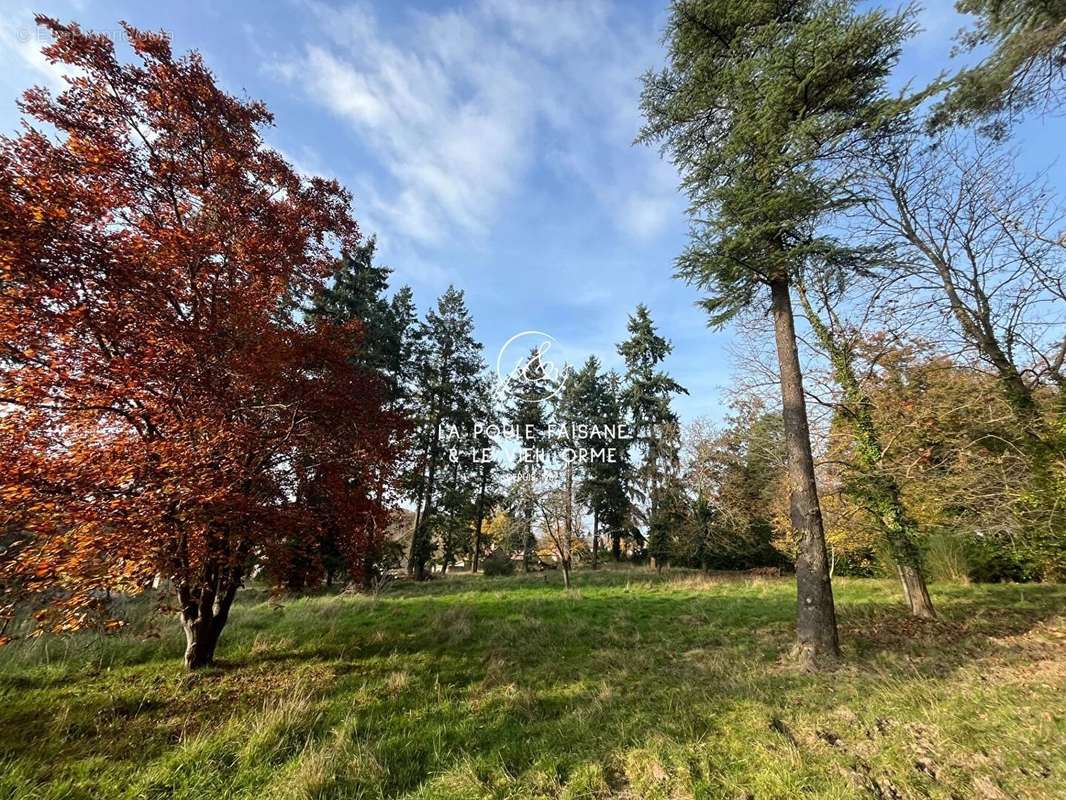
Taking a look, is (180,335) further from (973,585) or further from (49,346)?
(973,585)

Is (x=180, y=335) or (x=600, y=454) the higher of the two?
(x=600, y=454)

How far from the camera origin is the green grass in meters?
3.67

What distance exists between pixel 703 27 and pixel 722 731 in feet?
42.1

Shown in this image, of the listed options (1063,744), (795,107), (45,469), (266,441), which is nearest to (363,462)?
(266,441)

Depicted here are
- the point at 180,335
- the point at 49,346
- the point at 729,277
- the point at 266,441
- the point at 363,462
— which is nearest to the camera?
the point at 49,346

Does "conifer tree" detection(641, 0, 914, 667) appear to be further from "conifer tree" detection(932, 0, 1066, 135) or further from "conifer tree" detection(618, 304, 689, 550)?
"conifer tree" detection(618, 304, 689, 550)

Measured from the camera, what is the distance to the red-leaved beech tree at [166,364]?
454cm

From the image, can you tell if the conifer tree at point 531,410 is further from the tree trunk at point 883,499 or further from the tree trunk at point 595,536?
the tree trunk at point 883,499

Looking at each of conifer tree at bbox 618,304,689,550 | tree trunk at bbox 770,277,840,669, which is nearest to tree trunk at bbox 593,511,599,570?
conifer tree at bbox 618,304,689,550

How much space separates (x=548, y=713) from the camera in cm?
521

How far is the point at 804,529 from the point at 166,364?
34.9 ft

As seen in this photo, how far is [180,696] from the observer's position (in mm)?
5805

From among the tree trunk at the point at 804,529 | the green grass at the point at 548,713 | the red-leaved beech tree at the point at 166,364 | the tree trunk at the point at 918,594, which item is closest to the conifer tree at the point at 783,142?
the tree trunk at the point at 804,529

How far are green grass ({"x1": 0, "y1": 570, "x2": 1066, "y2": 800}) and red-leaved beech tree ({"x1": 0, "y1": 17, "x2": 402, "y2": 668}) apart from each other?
1505 millimetres
